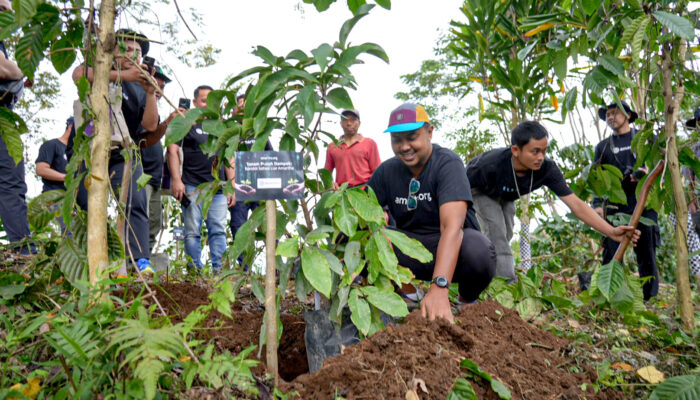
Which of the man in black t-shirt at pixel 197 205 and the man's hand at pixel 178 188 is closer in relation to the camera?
the man's hand at pixel 178 188

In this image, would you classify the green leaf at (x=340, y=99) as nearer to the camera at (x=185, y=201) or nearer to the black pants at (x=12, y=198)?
the black pants at (x=12, y=198)

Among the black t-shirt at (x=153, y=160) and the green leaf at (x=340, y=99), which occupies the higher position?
the green leaf at (x=340, y=99)

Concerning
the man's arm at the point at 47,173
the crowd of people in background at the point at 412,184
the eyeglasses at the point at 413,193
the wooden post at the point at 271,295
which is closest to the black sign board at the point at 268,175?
the wooden post at the point at 271,295

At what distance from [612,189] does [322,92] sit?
6.68 feet

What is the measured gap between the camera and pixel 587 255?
5938 millimetres

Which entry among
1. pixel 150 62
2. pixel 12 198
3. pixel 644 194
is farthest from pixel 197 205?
pixel 644 194

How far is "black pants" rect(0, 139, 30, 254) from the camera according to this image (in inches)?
121

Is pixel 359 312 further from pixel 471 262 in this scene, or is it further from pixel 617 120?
pixel 617 120

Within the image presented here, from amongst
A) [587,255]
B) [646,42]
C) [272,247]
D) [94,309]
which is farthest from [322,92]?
[587,255]

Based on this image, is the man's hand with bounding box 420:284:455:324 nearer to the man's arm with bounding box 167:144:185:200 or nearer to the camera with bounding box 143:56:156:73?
the camera with bounding box 143:56:156:73

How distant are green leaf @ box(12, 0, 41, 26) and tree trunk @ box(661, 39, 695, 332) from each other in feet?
8.30

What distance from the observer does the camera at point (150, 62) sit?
2260 millimetres

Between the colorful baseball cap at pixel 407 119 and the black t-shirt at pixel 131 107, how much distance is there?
152 cm

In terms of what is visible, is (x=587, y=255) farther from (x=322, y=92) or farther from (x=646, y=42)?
(x=322, y=92)
